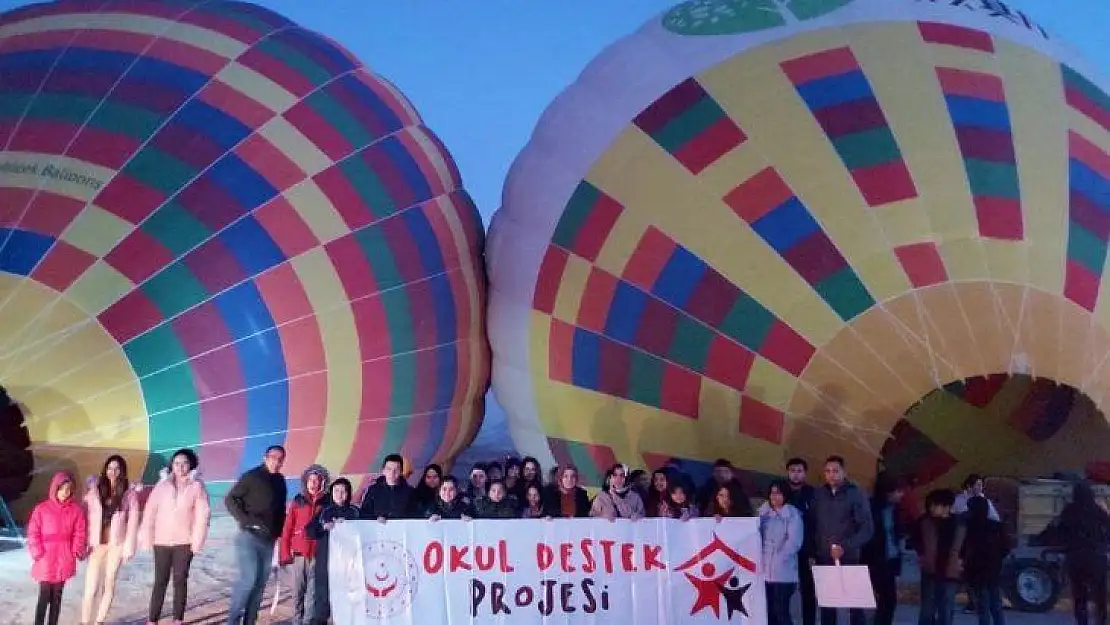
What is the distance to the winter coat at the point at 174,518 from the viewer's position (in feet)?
14.7

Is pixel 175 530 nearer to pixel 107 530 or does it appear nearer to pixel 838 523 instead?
pixel 107 530

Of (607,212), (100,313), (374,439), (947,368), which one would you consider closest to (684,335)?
(607,212)

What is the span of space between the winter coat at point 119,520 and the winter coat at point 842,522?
2980mm

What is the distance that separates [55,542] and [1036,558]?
4.79 metres

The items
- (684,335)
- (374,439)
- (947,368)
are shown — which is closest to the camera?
(947,368)

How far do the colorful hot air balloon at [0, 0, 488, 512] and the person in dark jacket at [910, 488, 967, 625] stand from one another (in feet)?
12.3

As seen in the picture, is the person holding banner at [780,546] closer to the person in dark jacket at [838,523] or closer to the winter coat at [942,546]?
the person in dark jacket at [838,523]

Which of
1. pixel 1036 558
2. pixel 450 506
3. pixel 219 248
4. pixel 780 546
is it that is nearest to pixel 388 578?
pixel 450 506

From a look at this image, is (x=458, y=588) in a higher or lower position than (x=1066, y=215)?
lower

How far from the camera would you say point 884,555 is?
4.81 meters

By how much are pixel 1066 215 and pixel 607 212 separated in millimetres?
2470

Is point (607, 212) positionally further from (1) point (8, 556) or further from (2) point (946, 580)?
(1) point (8, 556)

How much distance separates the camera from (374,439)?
7.13 metres

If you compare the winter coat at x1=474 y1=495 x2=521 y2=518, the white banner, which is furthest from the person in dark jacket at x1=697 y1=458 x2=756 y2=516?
the winter coat at x1=474 y1=495 x2=521 y2=518
